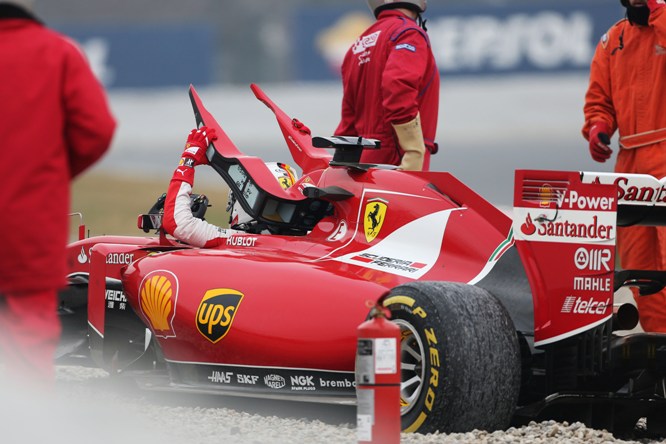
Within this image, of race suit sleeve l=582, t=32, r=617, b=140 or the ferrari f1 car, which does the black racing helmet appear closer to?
race suit sleeve l=582, t=32, r=617, b=140

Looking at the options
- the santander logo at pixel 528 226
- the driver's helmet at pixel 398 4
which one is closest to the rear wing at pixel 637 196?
the santander logo at pixel 528 226

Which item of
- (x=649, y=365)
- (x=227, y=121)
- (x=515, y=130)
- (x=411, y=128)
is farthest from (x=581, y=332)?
(x=227, y=121)

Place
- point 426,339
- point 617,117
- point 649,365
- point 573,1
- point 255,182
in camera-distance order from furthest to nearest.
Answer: point 573,1 < point 617,117 < point 255,182 < point 649,365 < point 426,339

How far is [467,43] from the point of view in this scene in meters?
22.9

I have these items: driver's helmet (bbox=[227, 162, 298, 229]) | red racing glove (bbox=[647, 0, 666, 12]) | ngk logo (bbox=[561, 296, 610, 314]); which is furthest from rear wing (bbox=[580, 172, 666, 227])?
driver's helmet (bbox=[227, 162, 298, 229])

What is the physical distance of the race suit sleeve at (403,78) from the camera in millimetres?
7332

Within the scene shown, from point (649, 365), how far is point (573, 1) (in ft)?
56.7

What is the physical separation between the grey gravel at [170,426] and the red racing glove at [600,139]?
2.07 metres

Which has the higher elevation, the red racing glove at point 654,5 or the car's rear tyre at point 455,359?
the red racing glove at point 654,5

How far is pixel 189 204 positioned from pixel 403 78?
137 cm

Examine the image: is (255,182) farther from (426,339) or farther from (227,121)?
(227,121)

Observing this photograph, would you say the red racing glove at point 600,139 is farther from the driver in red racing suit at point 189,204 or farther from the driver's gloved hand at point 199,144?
the driver's gloved hand at point 199,144

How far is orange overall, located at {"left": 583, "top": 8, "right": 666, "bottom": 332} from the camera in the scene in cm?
701

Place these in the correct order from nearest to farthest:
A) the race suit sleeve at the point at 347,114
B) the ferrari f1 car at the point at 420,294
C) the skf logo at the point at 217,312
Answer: the ferrari f1 car at the point at 420,294 < the skf logo at the point at 217,312 < the race suit sleeve at the point at 347,114
